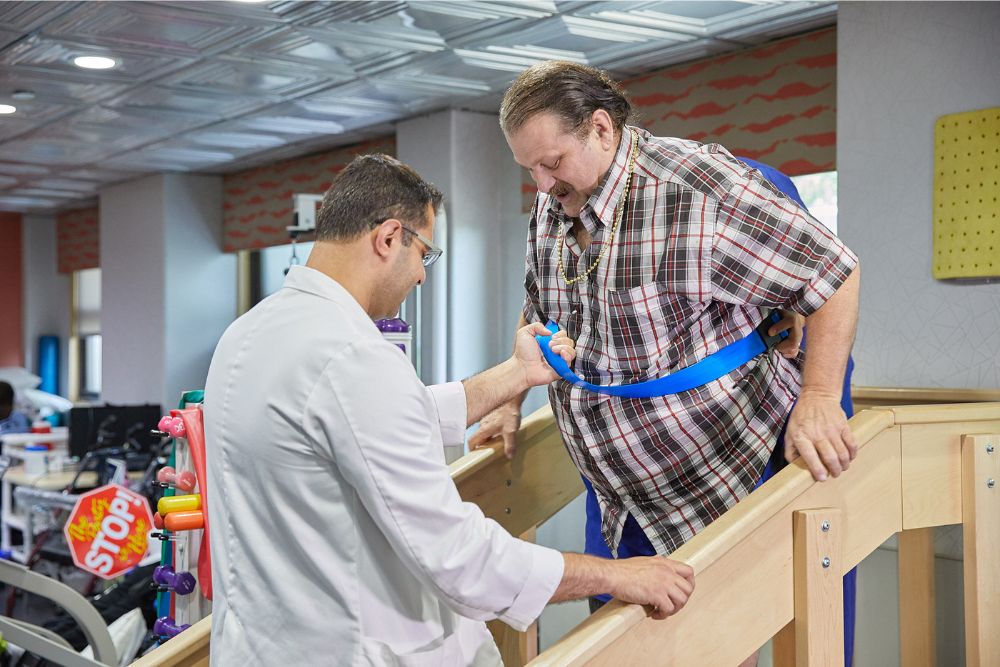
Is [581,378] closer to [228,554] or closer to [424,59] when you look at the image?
[228,554]

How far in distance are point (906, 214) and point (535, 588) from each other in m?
2.39

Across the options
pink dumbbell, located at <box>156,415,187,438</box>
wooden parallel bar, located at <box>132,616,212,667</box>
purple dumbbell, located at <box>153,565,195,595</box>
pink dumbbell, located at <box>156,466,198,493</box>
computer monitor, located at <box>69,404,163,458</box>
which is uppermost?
pink dumbbell, located at <box>156,415,187,438</box>

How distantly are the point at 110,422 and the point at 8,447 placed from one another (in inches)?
34.1

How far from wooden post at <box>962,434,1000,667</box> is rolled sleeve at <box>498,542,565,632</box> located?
3.43ft

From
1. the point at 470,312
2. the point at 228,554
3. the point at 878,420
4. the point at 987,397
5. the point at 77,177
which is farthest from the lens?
the point at 77,177

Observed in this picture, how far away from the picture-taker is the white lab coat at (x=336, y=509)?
1347mm

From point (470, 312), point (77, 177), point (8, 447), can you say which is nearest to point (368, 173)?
point (470, 312)

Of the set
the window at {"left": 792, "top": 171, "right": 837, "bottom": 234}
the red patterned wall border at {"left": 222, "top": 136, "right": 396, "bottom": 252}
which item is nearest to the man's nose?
the window at {"left": 792, "top": 171, "right": 837, "bottom": 234}

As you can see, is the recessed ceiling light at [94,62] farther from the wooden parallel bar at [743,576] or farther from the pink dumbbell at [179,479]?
the wooden parallel bar at [743,576]

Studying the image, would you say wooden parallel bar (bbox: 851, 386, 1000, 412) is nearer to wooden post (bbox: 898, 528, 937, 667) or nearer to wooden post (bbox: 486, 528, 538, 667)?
wooden post (bbox: 898, 528, 937, 667)

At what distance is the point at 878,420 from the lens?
1.84 metres

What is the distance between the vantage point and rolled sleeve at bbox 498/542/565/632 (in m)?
1.42

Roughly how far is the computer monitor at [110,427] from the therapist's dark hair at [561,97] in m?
5.51

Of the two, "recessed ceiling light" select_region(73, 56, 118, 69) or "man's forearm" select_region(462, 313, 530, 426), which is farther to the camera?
"recessed ceiling light" select_region(73, 56, 118, 69)
